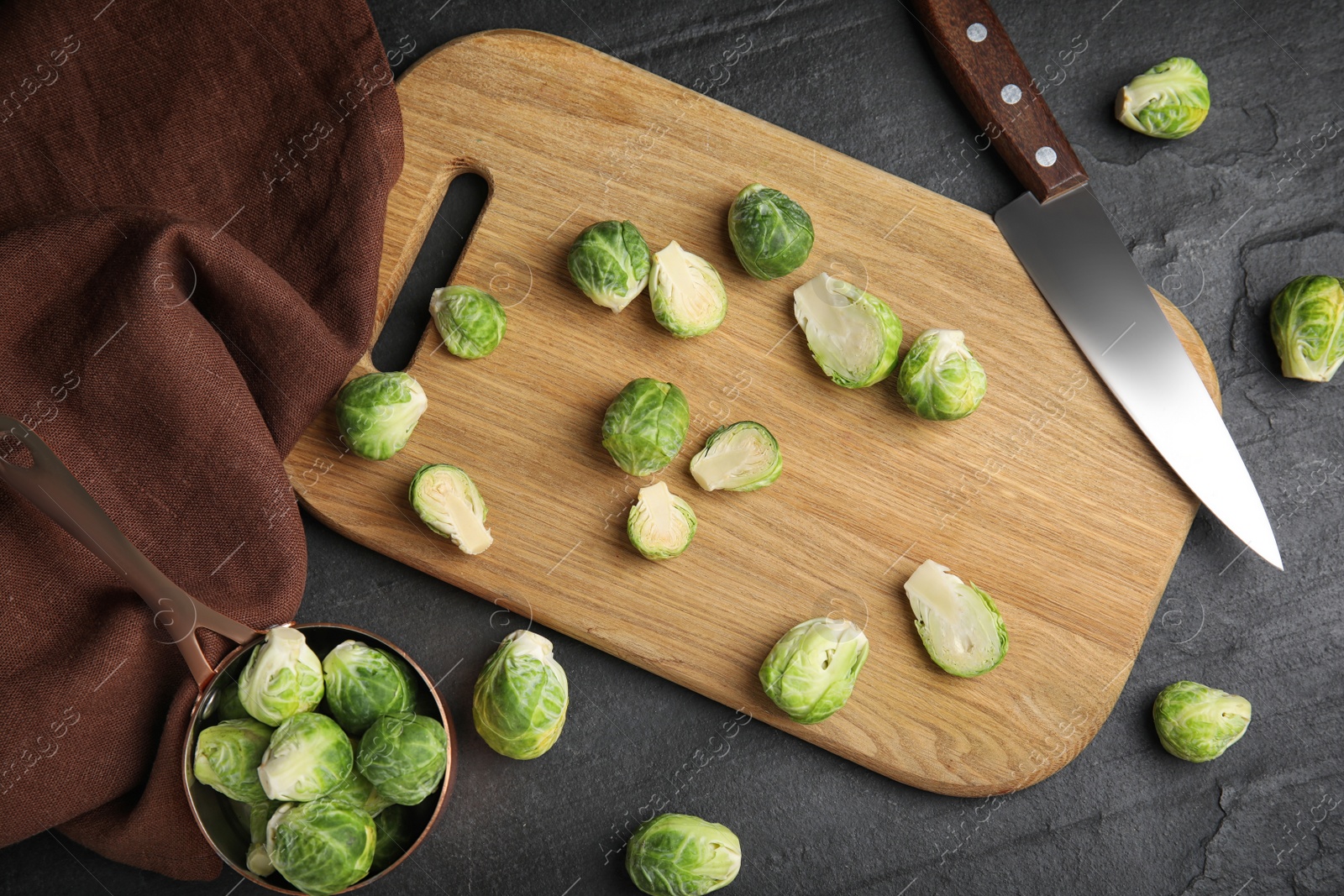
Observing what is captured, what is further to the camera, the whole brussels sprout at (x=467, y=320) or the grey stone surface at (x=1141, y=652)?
the grey stone surface at (x=1141, y=652)

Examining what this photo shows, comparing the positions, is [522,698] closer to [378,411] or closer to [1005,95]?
[378,411]

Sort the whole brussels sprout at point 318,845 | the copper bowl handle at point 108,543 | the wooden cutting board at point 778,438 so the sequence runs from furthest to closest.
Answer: the wooden cutting board at point 778,438
the whole brussels sprout at point 318,845
the copper bowl handle at point 108,543

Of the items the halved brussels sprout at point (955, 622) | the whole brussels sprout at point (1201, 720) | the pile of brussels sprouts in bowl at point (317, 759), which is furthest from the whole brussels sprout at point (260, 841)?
the whole brussels sprout at point (1201, 720)

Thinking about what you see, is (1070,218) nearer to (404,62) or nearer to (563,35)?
(563,35)

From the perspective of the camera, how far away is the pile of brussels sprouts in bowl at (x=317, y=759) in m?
2.40

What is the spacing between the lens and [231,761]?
2473mm

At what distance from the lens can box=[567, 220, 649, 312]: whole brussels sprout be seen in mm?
2629

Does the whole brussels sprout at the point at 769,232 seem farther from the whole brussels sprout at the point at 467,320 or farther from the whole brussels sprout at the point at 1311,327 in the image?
the whole brussels sprout at the point at 1311,327

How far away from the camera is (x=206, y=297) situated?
8.49 ft

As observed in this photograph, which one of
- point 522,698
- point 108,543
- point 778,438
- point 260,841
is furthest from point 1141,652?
point 108,543

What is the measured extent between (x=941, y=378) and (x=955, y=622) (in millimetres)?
731

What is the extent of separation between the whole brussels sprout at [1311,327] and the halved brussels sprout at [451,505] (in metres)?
2.64

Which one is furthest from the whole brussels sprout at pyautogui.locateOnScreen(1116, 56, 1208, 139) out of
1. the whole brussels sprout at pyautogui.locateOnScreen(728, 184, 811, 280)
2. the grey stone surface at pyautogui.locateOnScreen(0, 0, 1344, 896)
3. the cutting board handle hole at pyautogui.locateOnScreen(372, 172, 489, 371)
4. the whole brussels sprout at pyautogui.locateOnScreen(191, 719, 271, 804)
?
the whole brussels sprout at pyautogui.locateOnScreen(191, 719, 271, 804)

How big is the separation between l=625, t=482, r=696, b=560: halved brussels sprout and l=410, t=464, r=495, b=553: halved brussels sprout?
455 millimetres
